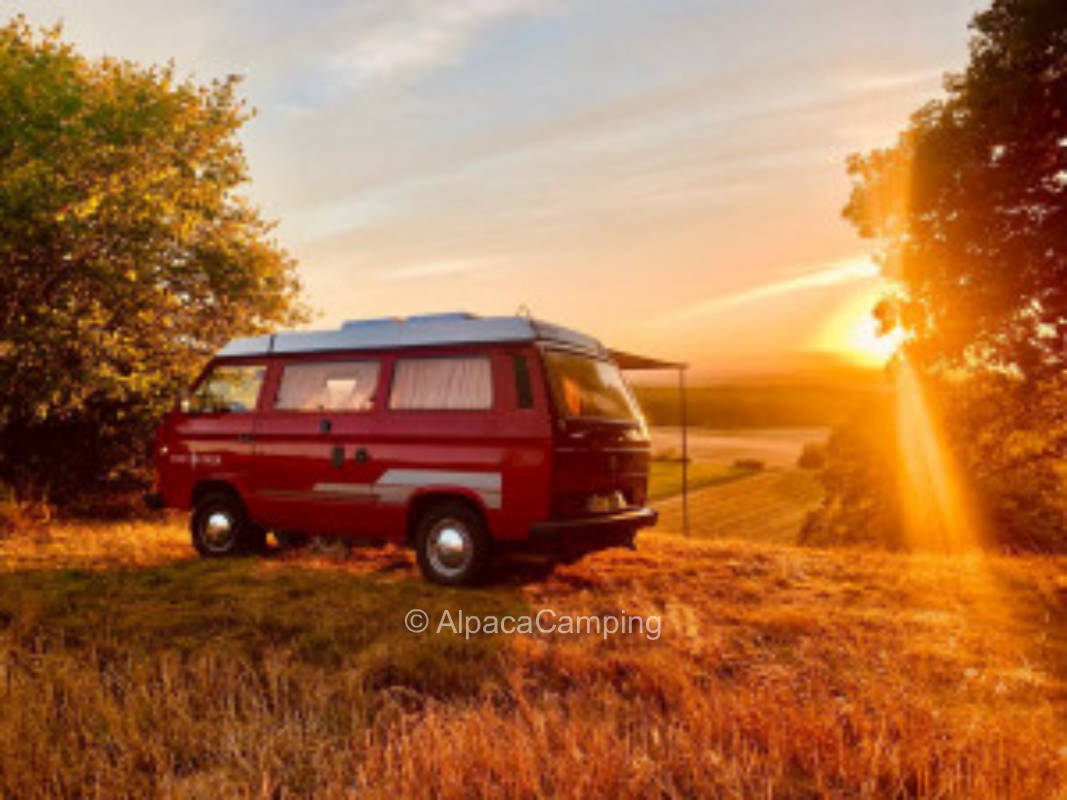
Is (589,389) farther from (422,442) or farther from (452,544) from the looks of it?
(452,544)

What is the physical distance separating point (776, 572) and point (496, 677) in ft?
15.0

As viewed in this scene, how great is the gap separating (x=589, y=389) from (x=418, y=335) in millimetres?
1647

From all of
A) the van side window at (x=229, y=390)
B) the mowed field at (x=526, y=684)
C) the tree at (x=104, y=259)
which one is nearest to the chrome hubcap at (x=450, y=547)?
the mowed field at (x=526, y=684)

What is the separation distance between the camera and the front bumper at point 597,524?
6.57 m

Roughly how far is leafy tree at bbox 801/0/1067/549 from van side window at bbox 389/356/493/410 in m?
7.42

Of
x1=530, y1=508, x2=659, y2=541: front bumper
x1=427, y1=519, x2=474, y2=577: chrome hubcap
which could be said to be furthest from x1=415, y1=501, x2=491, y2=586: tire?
x1=530, y1=508, x2=659, y2=541: front bumper

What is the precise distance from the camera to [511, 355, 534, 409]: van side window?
6711mm

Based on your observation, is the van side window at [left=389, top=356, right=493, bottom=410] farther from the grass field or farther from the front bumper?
the grass field

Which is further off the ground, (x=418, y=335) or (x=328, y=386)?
(x=418, y=335)

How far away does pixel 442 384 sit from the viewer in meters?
7.24

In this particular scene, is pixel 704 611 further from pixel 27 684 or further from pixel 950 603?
pixel 27 684

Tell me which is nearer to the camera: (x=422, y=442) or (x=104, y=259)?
(x=422, y=442)

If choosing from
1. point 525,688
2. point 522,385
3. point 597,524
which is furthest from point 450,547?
point 525,688

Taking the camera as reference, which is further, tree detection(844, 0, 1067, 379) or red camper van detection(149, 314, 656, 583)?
tree detection(844, 0, 1067, 379)
